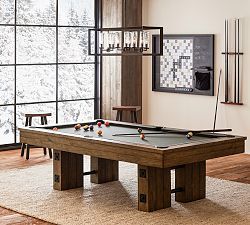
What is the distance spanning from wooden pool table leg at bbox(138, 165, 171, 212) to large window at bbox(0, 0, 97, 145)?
11.8ft

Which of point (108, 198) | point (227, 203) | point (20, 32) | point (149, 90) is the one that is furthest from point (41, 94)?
point (227, 203)

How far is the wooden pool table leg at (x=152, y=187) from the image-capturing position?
19.4 ft

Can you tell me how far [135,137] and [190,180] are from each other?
650mm

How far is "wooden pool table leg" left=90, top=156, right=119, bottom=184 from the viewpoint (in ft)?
23.0

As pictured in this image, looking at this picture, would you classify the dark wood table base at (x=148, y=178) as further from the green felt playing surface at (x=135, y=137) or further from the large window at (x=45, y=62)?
→ the large window at (x=45, y=62)

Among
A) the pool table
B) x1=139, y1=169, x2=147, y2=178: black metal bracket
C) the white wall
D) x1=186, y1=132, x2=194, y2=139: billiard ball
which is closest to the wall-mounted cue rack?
the white wall

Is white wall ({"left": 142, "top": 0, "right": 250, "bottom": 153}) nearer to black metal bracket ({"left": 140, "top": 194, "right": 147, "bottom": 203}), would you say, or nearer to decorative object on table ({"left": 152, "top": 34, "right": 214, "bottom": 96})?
decorative object on table ({"left": 152, "top": 34, "right": 214, "bottom": 96})

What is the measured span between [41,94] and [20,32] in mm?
920

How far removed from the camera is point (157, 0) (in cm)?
992

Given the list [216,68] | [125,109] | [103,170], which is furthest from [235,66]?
[103,170]

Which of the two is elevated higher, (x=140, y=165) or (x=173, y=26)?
(x=173, y=26)

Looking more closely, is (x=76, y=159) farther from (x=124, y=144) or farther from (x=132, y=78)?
(x=132, y=78)

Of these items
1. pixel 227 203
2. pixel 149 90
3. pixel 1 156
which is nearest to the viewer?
pixel 227 203

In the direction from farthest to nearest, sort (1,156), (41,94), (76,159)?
(41,94) < (1,156) < (76,159)
